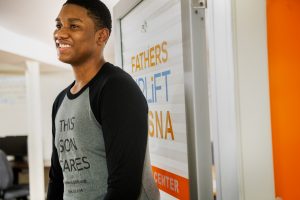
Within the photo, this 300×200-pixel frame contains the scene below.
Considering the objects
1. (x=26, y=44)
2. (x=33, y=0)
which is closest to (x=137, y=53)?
(x=33, y=0)

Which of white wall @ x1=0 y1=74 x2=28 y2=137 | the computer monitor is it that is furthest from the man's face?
white wall @ x1=0 y1=74 x2=28 y2=137

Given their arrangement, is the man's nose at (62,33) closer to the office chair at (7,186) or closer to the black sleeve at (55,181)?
the black sleeve at (55,181)

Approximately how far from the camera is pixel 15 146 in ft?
22.5

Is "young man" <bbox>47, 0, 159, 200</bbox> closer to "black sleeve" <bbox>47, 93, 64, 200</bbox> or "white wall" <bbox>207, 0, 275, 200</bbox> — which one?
"black sleeve" <bbox>47, 93, 64, 200</bbox>

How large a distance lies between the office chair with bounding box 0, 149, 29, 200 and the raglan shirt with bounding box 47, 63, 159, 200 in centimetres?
382

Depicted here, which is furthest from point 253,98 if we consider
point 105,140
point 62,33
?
point 62,33

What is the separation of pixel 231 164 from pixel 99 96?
1.48ft

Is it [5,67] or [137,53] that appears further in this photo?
[5,67]

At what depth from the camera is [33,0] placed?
3.36 meters

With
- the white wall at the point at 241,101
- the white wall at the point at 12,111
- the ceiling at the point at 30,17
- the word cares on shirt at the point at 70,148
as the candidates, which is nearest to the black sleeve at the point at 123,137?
the word cares on shirt at the point at 70,148

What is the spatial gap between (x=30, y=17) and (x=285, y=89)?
3295 millimetres

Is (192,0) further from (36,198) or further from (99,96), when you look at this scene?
(36,198)

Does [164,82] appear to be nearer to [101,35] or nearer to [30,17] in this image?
[101,35]

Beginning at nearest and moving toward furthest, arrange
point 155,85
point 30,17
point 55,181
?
point 55,181 → point 155,85 → point 30,17
